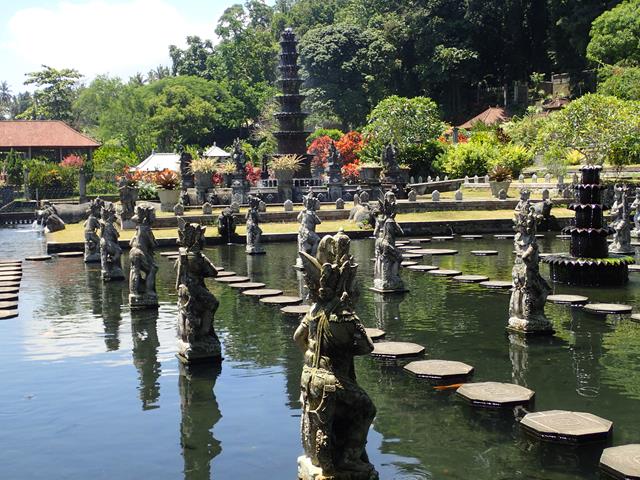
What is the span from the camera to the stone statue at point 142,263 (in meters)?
20.3

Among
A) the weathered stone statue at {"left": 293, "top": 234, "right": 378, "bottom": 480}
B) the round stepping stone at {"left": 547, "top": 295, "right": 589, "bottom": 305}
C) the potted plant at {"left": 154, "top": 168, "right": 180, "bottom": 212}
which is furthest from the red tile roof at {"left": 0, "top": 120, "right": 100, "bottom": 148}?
the weathered stone statue at {"left": 293, "top": 234, "right": 378, "bottom": 480}

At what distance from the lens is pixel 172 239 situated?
3556cm

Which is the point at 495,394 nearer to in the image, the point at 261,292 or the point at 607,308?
the point at 607,308

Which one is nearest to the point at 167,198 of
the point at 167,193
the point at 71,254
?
the point at 167,193

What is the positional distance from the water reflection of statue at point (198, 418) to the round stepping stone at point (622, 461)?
4693 mm

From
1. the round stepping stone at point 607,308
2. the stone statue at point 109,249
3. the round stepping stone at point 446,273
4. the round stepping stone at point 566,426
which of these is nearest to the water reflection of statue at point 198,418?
the round stepping stone at point 566,426

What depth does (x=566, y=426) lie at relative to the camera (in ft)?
36.3

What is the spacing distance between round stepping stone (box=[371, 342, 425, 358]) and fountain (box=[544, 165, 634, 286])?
29.1 ft

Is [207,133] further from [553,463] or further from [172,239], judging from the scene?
[553,463]

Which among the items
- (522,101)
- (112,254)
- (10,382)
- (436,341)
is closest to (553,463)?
(436,341)

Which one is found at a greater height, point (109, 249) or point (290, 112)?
point (290, 112)

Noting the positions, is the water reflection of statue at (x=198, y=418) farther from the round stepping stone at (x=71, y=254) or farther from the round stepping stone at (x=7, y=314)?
the round stepping stone at (x=71, y=254)

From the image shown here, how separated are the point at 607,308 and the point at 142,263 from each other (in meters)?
11.0

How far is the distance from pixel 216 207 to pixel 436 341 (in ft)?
108
